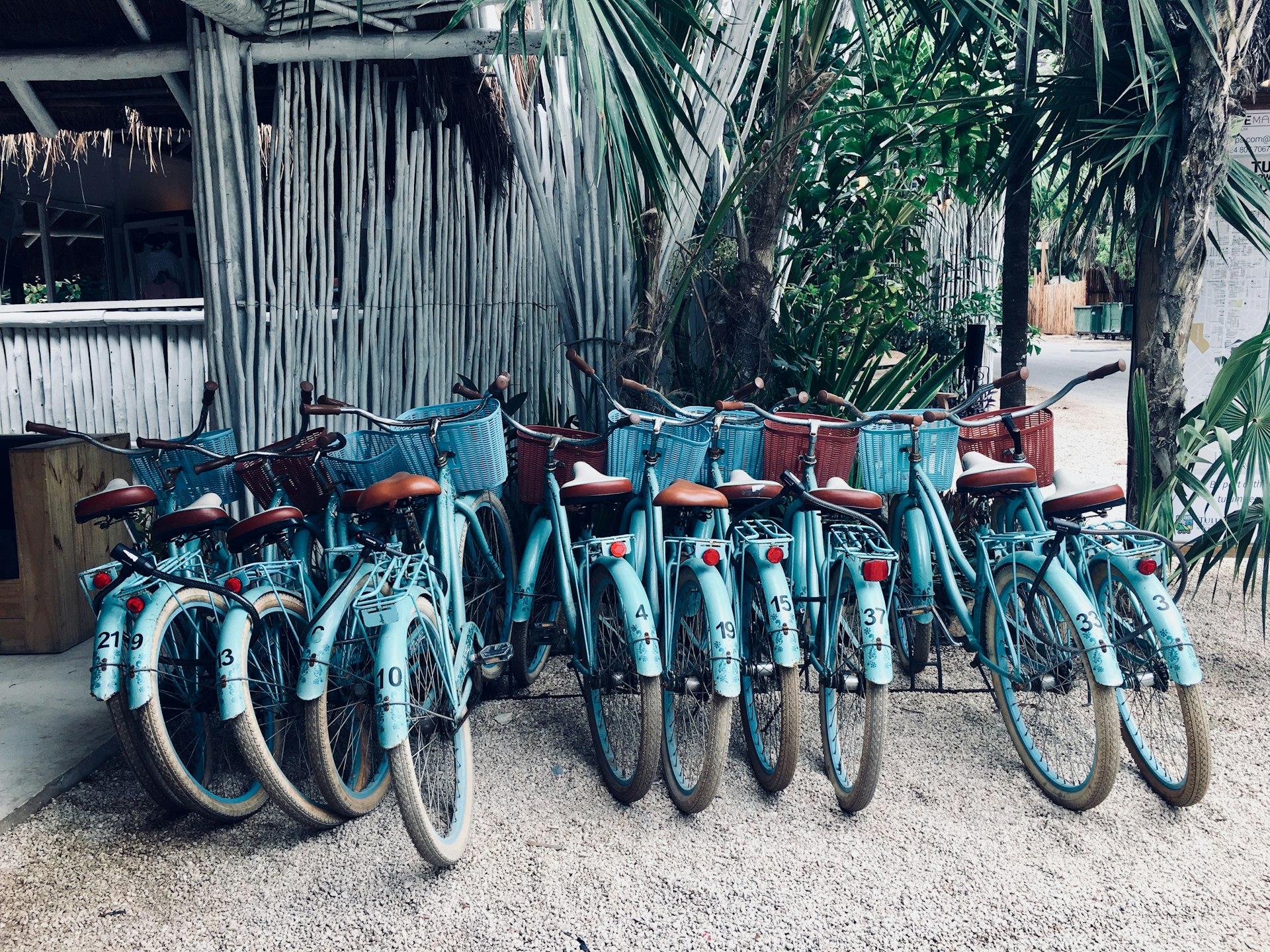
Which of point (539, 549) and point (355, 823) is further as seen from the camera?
point (539, 549)

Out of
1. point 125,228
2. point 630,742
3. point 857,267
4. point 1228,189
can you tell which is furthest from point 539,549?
point 125,228

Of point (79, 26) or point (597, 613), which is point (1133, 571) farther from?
point (79, 26)

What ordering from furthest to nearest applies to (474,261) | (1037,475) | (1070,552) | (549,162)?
(474,261) → (549,162) → (1037,475) → (1070,552)

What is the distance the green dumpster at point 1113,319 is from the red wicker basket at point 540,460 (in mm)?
25023

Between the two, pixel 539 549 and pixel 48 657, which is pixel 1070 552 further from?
pixel 48 657

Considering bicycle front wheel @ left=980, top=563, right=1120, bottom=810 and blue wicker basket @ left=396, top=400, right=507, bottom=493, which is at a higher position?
blue wicker basket @ left=396, top=400, right=507, bottom=493

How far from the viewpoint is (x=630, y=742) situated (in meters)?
3.38

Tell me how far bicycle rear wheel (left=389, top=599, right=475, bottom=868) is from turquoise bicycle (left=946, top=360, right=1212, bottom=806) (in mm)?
1903

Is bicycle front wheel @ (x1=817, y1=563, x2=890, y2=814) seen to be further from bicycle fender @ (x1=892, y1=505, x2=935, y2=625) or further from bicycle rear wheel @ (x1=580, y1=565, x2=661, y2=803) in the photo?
bicycle rear wheel @ (x1=580, y1=565, x2=661, y2=803)

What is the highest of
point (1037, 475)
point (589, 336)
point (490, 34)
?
point (490, 34)

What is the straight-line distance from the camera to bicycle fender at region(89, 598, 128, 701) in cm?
265

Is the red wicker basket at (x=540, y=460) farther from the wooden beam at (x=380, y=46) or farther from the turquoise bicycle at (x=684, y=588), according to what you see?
the wooden beam at (x=380, y=46)

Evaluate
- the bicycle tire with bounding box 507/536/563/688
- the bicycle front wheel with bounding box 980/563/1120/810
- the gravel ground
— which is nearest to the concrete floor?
the gravel ground

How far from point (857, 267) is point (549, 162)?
75.8 inches
